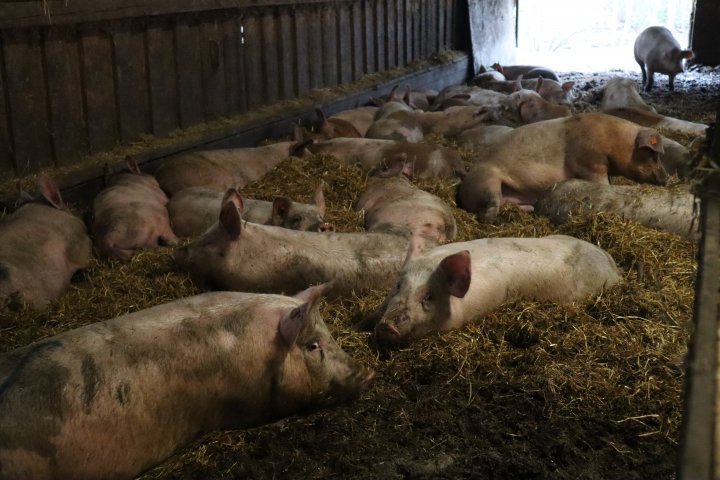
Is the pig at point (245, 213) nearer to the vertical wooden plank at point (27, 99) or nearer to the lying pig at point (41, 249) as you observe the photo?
the lying pig at point (41, 249)

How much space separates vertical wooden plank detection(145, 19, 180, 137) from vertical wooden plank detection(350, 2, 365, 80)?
3.99 meters

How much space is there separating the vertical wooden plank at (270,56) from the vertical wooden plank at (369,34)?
7.97 ft

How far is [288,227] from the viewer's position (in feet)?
17.6

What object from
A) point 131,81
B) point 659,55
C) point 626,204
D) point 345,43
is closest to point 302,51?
point 345,43

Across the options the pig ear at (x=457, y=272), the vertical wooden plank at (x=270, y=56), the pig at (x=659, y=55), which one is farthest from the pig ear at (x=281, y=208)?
the pig at (x=659, y=55)

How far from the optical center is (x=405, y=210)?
5684 millimetres

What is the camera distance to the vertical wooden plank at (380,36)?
37.9 feet

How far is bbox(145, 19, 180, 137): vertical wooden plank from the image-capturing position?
23.5ft

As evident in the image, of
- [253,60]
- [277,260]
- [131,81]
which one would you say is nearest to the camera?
A: [277,260]

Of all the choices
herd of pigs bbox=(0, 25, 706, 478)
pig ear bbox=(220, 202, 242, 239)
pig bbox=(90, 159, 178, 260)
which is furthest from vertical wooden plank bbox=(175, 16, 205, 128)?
pig ear bbox=(220, 202, 242, 239)

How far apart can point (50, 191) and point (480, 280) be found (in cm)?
312

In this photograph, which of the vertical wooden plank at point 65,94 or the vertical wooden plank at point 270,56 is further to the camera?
the vertical wooden plank at point 270,56

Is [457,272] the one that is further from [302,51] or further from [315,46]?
[315,46]

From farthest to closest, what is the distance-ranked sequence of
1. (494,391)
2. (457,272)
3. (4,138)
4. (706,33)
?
(706,33), (4,138), (457,272), (494,391)
